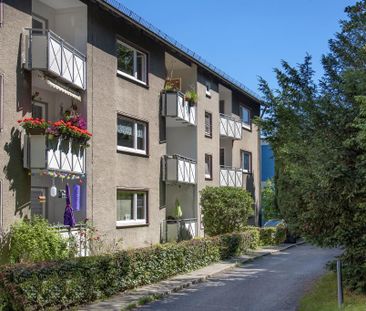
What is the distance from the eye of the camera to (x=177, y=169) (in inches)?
936

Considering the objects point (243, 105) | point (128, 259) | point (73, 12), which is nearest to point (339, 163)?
point (128, 259)

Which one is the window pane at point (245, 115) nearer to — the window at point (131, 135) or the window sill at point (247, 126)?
the window sill at point (247, 126)

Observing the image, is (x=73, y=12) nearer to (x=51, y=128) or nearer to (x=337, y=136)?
(x=51, y=128)

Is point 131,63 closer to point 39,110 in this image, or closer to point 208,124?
point 39,110

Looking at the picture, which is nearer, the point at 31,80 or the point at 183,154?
the point at 31,80

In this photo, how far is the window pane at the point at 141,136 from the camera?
22109mm

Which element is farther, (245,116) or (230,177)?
(245,116)

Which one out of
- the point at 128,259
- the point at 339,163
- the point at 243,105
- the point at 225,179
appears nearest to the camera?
the point at 339,163

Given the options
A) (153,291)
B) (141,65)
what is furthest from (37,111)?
(153,291)

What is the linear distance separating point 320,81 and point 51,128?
23.7 ft

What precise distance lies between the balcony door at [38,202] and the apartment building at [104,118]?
31 millimetres

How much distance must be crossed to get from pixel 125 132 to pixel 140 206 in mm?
3151

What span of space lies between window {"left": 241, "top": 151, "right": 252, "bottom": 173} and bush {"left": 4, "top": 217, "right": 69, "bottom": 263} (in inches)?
898

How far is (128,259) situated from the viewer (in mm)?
14859
